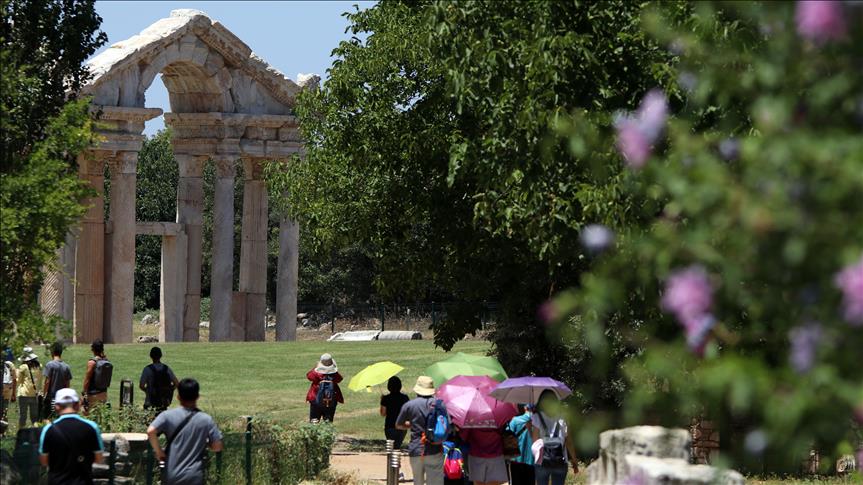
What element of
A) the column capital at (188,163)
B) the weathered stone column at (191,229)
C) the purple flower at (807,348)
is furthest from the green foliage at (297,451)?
the column capital at (188,163)

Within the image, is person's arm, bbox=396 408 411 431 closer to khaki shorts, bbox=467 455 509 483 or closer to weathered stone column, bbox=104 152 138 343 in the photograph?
khaki shorts, bbox=467 455 509 483

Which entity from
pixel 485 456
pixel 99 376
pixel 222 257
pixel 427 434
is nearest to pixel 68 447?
pixel 427 434

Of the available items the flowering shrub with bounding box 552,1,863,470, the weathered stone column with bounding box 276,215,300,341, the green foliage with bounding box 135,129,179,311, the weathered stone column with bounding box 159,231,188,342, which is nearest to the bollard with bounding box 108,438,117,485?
the flowering shrub with bounding box 552,1,863,470

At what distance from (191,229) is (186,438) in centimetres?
3660

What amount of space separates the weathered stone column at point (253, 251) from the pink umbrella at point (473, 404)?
31527 millimetres

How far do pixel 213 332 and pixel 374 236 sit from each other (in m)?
23.1

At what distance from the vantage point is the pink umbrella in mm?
18859

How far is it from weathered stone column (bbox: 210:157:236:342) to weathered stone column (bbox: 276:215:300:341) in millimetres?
1841

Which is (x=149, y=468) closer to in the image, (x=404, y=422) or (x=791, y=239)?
(x=404, y=422)

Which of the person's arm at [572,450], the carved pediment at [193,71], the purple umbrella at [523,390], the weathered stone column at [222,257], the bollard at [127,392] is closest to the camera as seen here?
the purple umbrella at [523,390]

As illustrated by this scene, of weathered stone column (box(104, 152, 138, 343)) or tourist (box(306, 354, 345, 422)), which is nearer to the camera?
tourist (box(306, 354, 345, 422))

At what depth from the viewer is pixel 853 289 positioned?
5.04 m

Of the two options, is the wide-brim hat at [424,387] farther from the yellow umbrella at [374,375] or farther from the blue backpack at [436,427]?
the yellow umbrella at [374,375]

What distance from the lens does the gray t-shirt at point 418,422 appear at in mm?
17844
